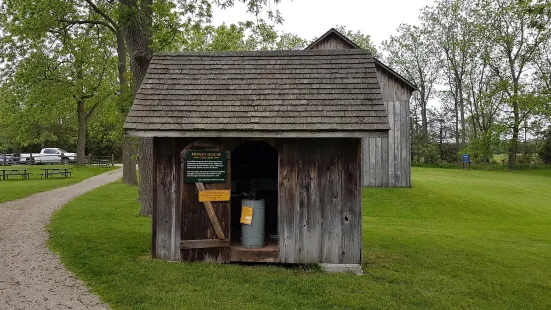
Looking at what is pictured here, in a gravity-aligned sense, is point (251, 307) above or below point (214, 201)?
below

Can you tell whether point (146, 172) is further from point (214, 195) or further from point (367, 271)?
point (367, 271)

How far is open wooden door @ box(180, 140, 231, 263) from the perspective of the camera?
26.9 ft

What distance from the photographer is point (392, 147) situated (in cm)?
1858

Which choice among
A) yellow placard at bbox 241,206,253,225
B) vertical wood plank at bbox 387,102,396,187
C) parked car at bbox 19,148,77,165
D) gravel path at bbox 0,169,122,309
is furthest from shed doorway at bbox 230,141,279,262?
parked car at bbox 19,148,77,165

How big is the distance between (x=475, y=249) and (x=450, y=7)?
41.1 metres

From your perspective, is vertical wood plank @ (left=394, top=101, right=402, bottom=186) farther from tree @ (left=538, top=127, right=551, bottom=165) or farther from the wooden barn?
tree @ (left=538, top=127, right=551, bottom=165)

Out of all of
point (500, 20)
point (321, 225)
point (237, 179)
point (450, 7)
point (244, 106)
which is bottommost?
point (321, 225)

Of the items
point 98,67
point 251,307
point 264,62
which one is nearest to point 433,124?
point 98,67

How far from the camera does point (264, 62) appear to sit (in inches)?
373

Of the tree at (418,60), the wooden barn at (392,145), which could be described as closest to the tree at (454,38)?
the tree at (418,60)

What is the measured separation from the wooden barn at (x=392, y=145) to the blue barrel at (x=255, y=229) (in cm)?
1092

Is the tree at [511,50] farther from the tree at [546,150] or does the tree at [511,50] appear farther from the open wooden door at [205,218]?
the open wooden door at [205,218]

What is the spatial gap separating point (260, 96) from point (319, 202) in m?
2.44

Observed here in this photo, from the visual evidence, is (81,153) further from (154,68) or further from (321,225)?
(321,225)
